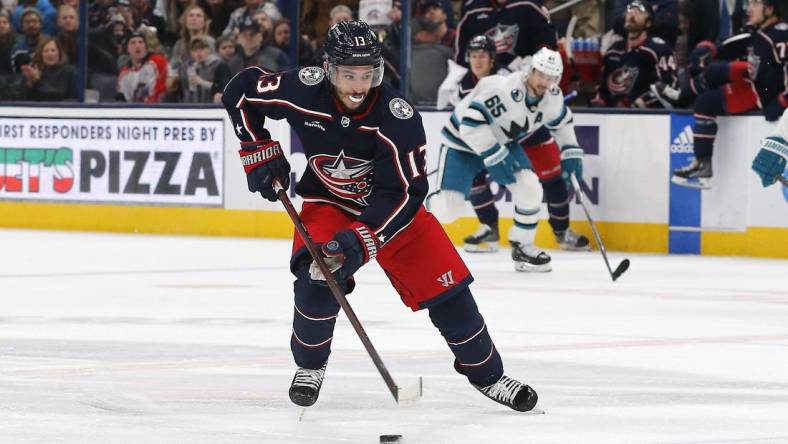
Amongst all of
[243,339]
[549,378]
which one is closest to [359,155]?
[549,378]

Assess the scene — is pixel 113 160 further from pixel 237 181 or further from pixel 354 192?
pixel 354 192

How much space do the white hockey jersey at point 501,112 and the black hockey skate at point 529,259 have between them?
648 millimetres

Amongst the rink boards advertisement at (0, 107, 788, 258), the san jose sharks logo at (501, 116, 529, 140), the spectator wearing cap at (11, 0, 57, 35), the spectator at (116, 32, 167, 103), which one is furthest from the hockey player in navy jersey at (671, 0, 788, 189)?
the spectator wearing cap at (11, 0, 57, 35)

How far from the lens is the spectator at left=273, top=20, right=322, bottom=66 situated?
42.0 ft

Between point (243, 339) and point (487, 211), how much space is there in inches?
200

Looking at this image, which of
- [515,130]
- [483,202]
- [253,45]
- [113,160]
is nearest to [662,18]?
[483,202]

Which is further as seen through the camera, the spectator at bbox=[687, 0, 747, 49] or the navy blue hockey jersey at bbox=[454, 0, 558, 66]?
the navy blue hockey jersey at bbox=[454, 0, 558, 66]

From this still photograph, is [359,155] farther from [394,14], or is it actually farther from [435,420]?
[394,14]

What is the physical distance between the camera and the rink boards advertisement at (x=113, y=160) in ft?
43.2

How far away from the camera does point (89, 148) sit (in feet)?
44.5

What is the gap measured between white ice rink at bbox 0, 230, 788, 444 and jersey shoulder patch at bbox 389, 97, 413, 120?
2.83 ft

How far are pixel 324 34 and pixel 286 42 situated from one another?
1.20ft

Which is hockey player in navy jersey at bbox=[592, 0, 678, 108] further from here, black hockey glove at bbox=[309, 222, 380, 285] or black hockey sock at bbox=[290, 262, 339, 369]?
black hockey glove at bbox=[309, 222, 380, 285]

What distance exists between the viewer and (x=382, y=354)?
6.51 metres
